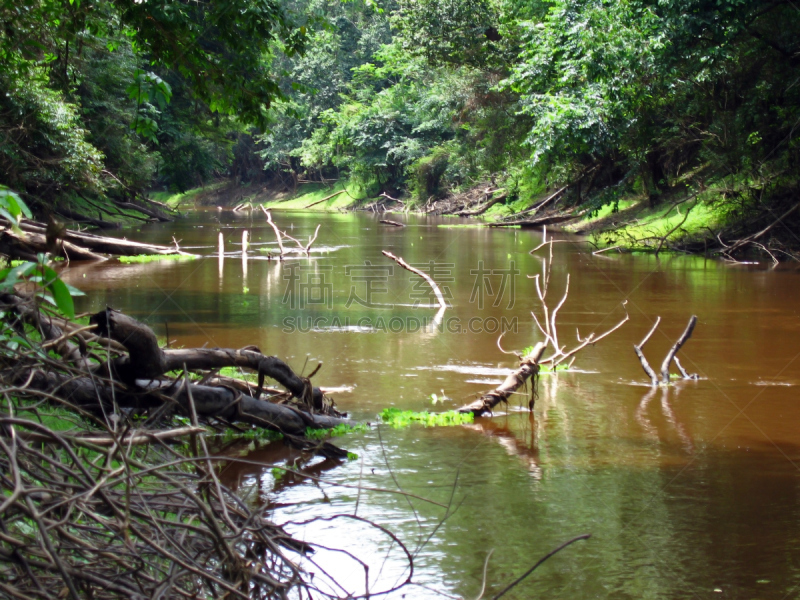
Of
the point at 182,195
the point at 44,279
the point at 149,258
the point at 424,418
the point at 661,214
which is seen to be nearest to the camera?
the point at 44,279

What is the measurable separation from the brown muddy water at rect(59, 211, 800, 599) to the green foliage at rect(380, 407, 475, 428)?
0.39ft

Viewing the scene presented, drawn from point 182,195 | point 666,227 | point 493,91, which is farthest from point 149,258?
point 182,195

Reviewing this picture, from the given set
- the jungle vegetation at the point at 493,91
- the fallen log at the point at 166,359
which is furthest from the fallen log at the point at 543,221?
the fallen log at the point at 166,359

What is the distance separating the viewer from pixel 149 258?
18.0 meters

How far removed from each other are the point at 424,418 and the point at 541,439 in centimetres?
96

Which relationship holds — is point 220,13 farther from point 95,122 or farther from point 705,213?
point 95,122

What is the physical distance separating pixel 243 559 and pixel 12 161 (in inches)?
674

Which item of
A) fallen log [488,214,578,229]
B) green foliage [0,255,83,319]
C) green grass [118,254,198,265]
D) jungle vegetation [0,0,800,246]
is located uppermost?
jungle vegetation [0,0,800,246]

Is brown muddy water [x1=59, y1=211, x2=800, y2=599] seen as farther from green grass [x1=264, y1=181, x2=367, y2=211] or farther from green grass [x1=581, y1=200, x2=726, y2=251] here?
green grass [x1=264, y1=181, x2=367, y2=211]

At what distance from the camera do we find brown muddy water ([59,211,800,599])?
4.16m

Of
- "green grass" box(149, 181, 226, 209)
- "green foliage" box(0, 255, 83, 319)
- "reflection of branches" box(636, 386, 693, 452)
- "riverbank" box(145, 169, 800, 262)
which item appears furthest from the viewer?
"green grass" box(149, 181, 226, 209)

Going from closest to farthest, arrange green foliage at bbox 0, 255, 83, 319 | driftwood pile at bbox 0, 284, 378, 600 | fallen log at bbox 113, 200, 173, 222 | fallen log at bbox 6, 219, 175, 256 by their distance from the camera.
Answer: driftwood pile at bbox 0, 284, 378, 600, green foliage at bbox 0, 255, 83, 319, fallen log at bbox 6, 219, 175, 256, fallen log at bbox 113, 200, 173, 222

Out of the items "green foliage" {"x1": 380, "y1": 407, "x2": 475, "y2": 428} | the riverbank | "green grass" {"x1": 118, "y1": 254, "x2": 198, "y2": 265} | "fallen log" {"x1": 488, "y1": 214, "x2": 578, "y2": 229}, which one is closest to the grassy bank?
the riverbank

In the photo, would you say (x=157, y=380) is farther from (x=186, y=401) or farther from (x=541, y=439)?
(x=541, y=439)
